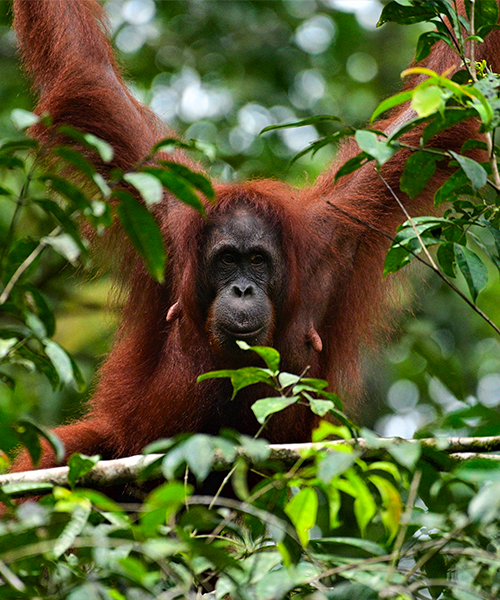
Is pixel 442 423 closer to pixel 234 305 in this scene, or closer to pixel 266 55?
pixel 234 305

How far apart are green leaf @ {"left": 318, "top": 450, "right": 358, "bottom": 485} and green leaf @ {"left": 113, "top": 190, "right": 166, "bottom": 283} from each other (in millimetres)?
764

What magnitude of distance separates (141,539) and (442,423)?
1.93 m

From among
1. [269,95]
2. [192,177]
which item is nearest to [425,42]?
[192,177]

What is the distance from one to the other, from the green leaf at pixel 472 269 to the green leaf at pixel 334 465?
1.17 meters

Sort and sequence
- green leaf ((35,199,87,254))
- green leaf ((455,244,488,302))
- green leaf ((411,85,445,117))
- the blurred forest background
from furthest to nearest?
the blurred forest background → green leaf ((455,244,488,302)) → green leaf ((411,85,445,117)) → green leaf ((35,199,87,254))

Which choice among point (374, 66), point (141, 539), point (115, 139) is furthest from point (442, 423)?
point (374, 66)

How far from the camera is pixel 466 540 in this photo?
91.0 inches

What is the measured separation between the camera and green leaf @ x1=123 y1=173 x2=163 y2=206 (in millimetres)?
2195

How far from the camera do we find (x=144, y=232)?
95.1 inches

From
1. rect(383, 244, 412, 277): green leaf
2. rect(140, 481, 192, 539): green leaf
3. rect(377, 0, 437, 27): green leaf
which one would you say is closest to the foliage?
rect(140, 481, 192, 539): green leaf

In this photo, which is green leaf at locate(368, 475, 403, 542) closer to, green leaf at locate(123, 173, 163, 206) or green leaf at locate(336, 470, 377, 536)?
green leaf at locate(336, 470, 377, 536)

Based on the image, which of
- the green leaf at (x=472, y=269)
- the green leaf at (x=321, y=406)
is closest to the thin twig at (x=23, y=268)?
the green leaf at (x=321, y=406)

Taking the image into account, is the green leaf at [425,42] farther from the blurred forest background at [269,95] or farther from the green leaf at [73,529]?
the blurred forest background at [269,95]

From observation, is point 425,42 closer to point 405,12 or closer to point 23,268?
point 405,12
